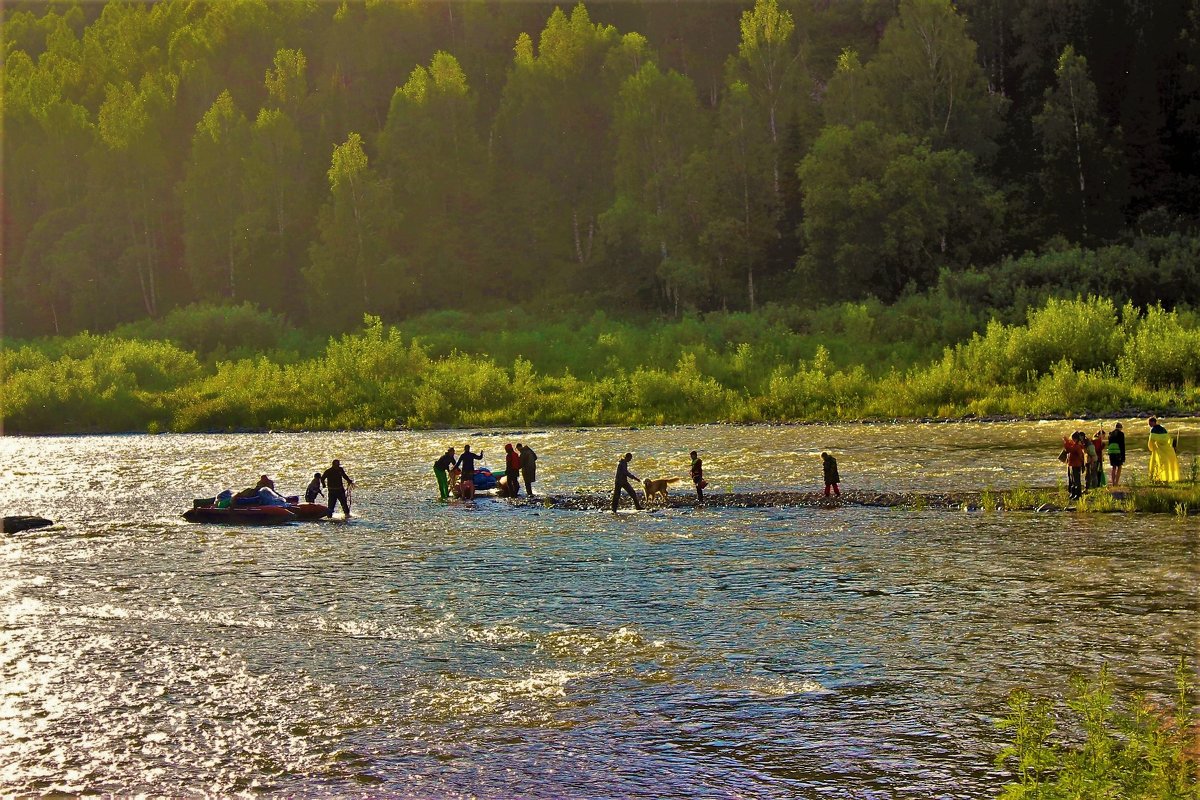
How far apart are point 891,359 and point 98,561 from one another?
4742cm

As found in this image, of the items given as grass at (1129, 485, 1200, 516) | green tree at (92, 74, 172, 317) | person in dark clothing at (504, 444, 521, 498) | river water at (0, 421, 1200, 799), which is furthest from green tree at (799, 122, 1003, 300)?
green tree at (92, 74, 172, 317)

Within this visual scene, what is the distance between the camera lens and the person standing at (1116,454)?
33969 millimetres

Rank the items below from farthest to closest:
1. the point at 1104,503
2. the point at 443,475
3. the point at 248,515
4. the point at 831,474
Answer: the point at 443,475, the point at 248,515, the point at 831,474, the point at 1104,503

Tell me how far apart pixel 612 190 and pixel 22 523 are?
67.9 m

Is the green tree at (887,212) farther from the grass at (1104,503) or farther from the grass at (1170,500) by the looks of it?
the grass at (1170,500)

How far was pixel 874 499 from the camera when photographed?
3562 cm

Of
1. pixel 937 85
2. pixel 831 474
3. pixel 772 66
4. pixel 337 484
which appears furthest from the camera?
pixel 772 66

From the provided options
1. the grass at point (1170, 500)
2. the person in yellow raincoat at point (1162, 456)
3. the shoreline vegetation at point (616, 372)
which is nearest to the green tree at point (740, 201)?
the shoreline vegetation at point (616, 372)

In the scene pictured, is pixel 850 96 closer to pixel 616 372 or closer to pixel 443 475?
pixel 616 372

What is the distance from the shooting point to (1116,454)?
33969 mm

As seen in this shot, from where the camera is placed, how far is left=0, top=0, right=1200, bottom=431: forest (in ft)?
239

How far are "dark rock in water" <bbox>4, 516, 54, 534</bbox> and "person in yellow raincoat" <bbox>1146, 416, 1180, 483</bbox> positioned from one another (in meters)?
33.2

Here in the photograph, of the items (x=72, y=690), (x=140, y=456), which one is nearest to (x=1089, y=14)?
(x=140, y=456)

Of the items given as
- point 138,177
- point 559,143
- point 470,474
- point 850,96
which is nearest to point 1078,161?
point 850,96
